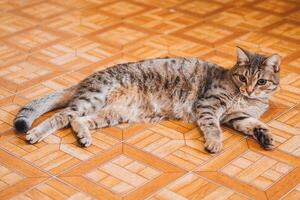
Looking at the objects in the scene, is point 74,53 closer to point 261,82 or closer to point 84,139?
point 84,139

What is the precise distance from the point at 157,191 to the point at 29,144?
710 mm

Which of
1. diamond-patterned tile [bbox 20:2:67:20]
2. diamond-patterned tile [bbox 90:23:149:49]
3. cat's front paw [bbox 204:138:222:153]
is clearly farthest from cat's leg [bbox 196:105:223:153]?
diamond-patterned tile [bbox 20:2:67:20]

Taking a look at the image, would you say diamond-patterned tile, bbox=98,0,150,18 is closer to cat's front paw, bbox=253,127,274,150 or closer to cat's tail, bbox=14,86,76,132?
cat's tail, bbox=14,86,76,132

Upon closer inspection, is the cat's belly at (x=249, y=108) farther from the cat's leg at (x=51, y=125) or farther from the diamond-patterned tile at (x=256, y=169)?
the cat's leg at (x=51, y=125)

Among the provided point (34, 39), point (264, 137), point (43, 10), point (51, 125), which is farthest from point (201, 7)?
point (51, 125)

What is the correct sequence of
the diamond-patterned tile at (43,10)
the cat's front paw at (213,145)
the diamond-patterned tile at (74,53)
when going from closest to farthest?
the cat's front paw at (213,145), the diamond-patterned tile at (74,53), the diamond-patterned tile at (43,10)

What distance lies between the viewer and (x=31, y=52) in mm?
3602

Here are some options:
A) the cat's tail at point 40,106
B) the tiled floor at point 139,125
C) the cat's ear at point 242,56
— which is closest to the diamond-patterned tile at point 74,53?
the tiled floor at point 139,125

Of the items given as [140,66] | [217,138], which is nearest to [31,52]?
[140,66]

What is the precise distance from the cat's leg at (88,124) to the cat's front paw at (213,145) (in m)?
0.49

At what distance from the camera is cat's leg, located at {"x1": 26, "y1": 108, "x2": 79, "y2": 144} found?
2586 mm

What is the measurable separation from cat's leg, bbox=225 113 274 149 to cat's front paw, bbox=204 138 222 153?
0.19 metres

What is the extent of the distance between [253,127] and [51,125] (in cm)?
99

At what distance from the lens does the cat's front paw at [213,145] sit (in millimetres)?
2516
